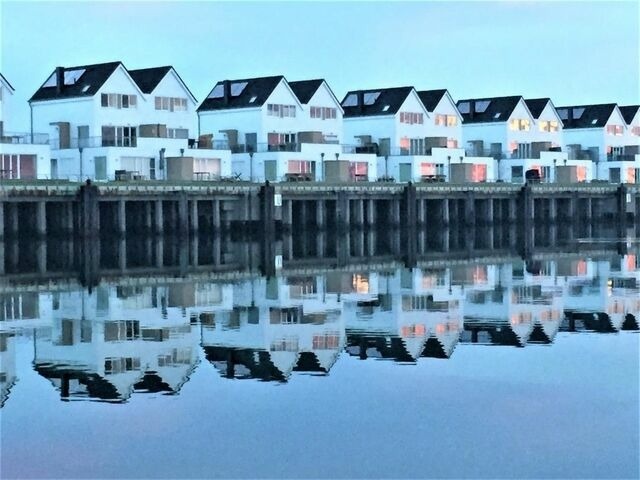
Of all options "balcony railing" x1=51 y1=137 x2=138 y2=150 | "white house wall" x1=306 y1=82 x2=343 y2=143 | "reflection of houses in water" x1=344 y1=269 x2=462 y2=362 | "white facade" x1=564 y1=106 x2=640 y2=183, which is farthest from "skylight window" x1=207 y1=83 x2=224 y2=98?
"reflection of houses in water" x1=344 y1=269 x2=462 y2=362

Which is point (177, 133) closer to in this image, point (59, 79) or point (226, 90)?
point (59, 79)

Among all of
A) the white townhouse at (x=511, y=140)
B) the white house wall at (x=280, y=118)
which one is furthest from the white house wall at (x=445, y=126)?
the white house wall at (x=280, y=118)

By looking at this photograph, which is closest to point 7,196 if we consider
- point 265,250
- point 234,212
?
point 265,250

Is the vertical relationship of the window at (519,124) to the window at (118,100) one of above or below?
above

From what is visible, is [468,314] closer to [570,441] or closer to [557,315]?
[557,315]

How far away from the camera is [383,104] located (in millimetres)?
83062

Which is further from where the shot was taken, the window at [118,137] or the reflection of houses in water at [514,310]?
the window at [118,137]

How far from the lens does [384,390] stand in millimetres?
16609

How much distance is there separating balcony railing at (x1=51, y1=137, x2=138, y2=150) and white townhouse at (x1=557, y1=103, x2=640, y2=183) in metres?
45.6

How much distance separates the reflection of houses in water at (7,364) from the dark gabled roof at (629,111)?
88.0m

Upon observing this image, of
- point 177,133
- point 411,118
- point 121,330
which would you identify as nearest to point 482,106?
point 411,118

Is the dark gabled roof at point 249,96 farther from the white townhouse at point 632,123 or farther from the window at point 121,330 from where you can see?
the window at point 121,330

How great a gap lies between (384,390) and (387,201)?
191 feet

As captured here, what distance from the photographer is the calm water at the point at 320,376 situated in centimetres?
1292
